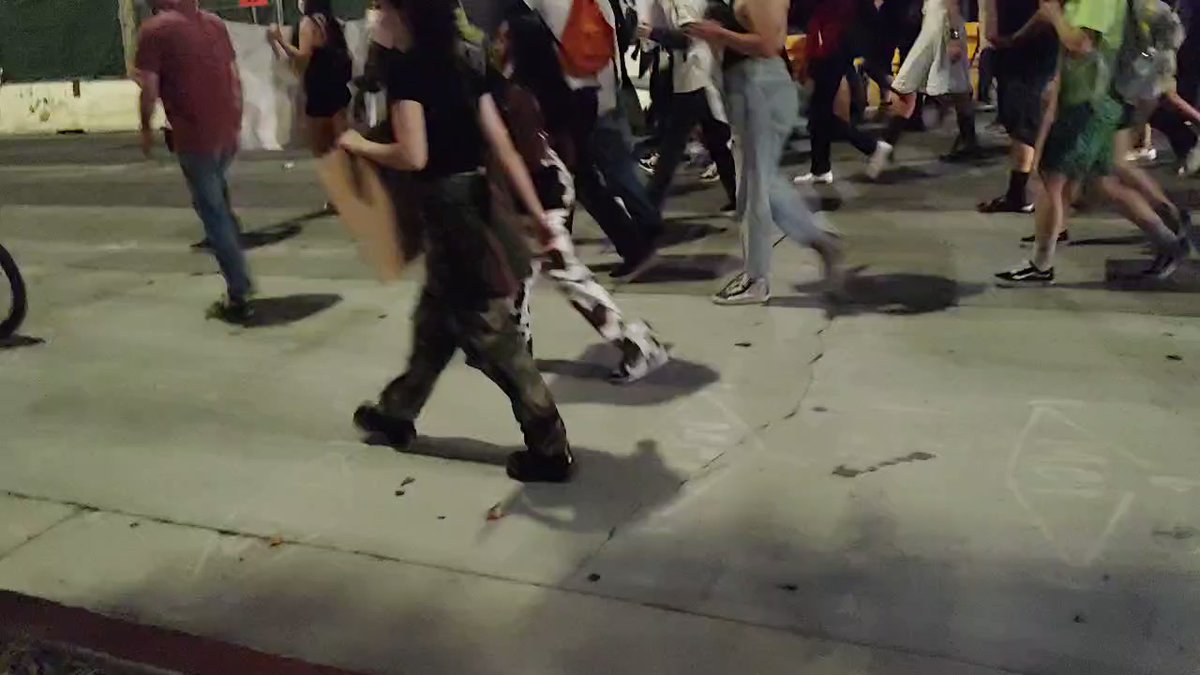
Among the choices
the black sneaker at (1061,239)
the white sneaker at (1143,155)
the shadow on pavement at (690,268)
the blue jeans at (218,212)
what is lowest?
the shadow on pavement at (690,268)

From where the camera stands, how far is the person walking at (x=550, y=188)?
16.4 ft

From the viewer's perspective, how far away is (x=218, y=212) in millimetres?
7145

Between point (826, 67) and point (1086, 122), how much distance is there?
3846 millimetres

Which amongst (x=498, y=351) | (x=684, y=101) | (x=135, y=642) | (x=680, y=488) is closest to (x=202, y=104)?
(x=684, y=101)

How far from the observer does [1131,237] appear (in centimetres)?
773

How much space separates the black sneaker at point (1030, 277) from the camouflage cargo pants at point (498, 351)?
3424 millimetres

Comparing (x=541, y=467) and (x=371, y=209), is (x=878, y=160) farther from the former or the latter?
(x=371, y=209)

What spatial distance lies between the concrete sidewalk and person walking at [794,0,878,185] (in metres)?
2.72

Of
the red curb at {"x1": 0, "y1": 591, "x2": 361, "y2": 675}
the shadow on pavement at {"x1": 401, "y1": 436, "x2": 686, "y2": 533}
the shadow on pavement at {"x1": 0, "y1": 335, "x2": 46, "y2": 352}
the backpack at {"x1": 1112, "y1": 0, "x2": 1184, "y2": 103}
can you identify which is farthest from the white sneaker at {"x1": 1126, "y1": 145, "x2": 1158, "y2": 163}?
the red curb at {"x1": 0, "y1": 591, "x2": 361, "y2": 675}

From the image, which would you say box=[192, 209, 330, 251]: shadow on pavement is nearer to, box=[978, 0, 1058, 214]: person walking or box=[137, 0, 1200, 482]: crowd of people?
box=[137, 0, 1200, 482]: crowd of people

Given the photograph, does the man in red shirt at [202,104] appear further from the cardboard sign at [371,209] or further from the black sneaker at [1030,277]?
the black sneaker at [1030,277]

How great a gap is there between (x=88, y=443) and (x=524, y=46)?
9.32 feet

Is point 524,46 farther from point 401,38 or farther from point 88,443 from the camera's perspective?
point 88,443

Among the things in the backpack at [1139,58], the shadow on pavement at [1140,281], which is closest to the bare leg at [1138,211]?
the shadow on pavement at [1140,281]
